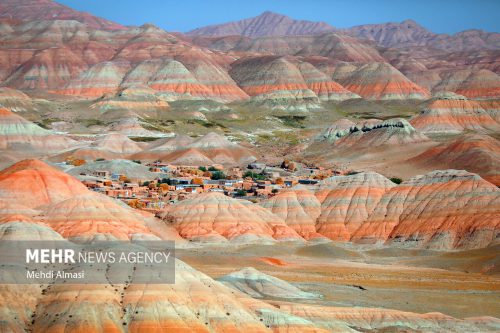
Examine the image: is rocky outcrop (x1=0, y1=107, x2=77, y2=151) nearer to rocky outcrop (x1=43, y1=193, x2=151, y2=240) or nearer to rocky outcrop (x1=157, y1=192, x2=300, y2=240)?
rocky outcrop (x1=157, y1=192, x2=300, y2=240)

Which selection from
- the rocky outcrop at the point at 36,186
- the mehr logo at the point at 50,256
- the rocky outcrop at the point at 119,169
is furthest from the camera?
the rocky outcrop at the point at 119,169

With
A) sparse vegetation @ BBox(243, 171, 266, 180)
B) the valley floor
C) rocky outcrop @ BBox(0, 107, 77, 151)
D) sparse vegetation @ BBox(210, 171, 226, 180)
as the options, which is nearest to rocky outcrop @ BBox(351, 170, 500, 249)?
the valley floor

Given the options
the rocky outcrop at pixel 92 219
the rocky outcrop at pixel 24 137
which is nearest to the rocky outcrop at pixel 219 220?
the rocky outcrop at pixel 92 219

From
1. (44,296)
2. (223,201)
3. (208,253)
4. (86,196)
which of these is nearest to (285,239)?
(223,201)

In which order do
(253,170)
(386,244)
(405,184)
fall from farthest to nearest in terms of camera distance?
(253,170) → (405,184) → (386,244)

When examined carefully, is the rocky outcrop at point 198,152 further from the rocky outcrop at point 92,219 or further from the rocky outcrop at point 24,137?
the rocky outcrop at point 92,219

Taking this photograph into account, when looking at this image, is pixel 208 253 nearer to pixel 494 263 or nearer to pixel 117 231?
pixel 117 231
